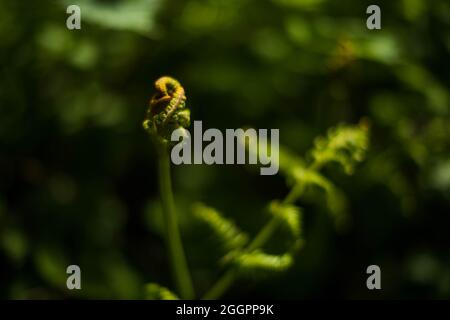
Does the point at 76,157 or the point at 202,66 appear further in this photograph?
the point at 202,66

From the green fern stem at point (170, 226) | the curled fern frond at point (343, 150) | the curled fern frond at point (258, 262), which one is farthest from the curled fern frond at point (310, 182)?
the green fern stem at point (170, 226)

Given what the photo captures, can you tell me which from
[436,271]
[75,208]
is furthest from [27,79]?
[436,271]

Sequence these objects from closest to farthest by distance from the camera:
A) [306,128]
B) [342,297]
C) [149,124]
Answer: [149,124]
[342,297]
[306,128]

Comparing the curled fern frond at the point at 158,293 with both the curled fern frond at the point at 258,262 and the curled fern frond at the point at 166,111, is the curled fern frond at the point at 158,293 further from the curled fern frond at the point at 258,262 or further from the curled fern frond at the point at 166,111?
the curled fern frond at the point at 166,111

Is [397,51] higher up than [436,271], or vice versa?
[397,51]

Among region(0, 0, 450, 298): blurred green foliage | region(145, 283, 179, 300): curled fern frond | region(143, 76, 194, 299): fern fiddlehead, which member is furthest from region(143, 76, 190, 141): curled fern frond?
region(0, 0, 450, 298): blurred green foliage

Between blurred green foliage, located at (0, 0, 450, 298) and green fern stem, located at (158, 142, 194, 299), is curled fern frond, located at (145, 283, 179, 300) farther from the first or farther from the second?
blurred green foliage, located at (0, 0, 450, 298)

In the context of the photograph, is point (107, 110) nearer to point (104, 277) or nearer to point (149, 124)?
point (104, 277)
